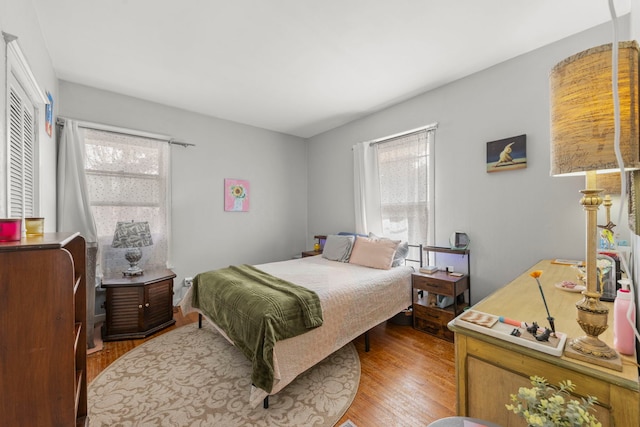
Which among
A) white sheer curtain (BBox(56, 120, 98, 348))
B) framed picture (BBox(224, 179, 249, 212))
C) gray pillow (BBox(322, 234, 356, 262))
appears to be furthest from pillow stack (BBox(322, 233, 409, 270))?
white sheer curtain (BBox(56, 120, 98, 348))

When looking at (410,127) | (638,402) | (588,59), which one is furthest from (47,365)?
(410,127)

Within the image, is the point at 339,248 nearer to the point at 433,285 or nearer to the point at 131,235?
the point at 433,285

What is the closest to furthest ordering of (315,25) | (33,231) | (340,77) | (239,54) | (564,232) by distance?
1. (33,231)
2. (315,25)
3. (564,232)
4. (239,54)
5. (340,77)

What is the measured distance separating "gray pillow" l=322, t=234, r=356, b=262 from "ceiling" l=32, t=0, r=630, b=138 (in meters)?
1.88

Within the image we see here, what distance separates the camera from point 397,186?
3.41 m

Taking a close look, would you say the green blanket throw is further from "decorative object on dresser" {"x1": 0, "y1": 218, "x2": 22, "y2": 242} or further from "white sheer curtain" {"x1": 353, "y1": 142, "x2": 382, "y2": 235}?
"white sheer curtain" {"x1": 353, "y1": 142, "x2": 382, "y2": 235}

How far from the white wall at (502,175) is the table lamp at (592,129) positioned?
1.84 meters

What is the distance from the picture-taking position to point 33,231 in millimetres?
1153

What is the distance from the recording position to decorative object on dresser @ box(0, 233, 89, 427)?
81 cm

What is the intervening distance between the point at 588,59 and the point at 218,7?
2.11 meters

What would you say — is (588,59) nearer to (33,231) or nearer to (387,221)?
→ (33,231)

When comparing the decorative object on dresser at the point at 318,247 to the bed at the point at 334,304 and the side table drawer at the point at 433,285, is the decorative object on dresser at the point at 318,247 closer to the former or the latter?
the bed at the point at 334,304

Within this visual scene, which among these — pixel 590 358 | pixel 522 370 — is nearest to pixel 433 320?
pixel 522 370

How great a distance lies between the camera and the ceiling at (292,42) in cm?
183
